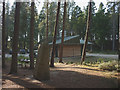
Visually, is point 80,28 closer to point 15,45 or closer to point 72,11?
point 72,11

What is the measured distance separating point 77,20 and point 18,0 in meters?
38.8

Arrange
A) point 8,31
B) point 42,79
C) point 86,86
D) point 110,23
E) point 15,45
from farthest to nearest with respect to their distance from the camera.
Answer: point 110,23
point 8,31
point 15,45
point 42,79
point 86,86

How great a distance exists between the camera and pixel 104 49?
4450 centimetres

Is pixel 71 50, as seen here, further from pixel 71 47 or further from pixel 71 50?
pixel 71 47

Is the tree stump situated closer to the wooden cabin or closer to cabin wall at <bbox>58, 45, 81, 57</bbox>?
the wooden cabin

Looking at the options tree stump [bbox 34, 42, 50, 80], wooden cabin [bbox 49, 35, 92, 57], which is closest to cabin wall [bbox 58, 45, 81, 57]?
wooden cabin [bbox 49, 35, 92, 57]

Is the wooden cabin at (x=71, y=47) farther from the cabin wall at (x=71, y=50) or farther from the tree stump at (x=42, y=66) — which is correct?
the tree stump at (x=42, y=66)

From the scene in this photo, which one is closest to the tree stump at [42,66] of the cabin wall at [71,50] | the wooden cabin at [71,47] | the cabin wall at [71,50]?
the wooden cabin at [71,47]

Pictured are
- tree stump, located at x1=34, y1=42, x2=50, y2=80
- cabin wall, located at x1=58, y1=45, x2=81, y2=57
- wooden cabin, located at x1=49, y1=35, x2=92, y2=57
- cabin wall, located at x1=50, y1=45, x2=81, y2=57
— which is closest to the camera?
tree stump, located at x1=34, y1=42, x2=50, y2=80

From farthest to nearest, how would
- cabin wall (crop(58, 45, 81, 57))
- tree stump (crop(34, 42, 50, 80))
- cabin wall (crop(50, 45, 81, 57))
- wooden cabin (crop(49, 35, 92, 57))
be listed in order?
1. cabin wall (crop(58, 45, 81, 57))
2. cabin wall (crop(50, 45, 81, 57))
3. wooden cabin (crop(49, 35, 92, 57))
4. tree stump (crop(34, 42, 50, 80))

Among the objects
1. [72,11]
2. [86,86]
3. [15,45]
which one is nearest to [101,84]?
[86,86]

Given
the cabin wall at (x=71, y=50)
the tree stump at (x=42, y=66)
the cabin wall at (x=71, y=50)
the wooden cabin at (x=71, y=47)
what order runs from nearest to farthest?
the tree stump at (x=42, y=66) → the wooden cabin at (x=71, y=47) → the cabin wall at (x=71, y=50) → the cabin wall at (x=71, y=50)

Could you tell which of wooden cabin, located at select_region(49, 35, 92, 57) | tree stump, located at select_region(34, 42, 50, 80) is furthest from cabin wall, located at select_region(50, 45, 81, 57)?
tree stump, located at select_region(34, 42, 50, 80)

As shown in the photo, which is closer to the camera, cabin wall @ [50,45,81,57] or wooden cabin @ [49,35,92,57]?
wooden cabin @ [49,35,92,57]
